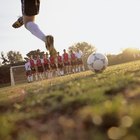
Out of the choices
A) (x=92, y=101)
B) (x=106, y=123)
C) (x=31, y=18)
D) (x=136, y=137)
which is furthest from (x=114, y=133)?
(x=31, y=18)

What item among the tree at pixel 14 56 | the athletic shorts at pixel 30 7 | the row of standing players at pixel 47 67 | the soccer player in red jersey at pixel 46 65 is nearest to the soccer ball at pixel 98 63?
the athletic shorts at pixel 30 7

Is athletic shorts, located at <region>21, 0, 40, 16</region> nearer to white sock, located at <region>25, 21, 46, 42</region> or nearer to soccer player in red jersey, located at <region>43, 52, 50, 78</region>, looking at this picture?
white sock, located at <region>25, 21, 46, 42</region>

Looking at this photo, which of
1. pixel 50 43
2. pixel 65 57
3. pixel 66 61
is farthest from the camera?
pixel 66 61

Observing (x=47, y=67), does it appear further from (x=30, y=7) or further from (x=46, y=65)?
(x=30, y=7)

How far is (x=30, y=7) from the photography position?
7.41m

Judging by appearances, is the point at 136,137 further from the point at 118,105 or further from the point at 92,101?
the point at 92,101

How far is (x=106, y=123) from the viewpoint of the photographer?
2.12m

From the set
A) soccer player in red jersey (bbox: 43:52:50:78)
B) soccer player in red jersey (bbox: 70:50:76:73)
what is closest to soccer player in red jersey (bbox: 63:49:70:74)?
soccer player in red jersey (bbox: 70:50:76:73)

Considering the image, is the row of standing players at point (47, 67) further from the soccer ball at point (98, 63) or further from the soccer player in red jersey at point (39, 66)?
the soccer ball at point (98, 63)

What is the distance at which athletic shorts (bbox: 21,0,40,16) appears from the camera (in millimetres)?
7311

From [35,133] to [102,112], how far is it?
1.60 ft

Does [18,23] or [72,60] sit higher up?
[18,23]

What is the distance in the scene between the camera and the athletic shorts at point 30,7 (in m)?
7.31

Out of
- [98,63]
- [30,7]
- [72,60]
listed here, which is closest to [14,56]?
[72,60]
